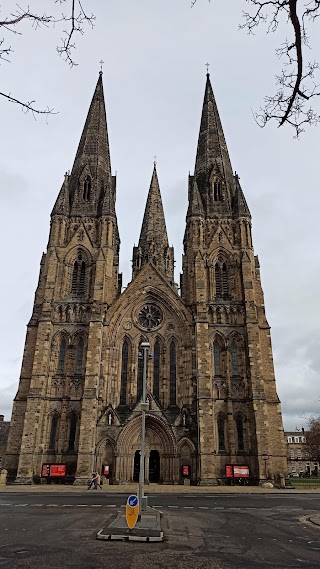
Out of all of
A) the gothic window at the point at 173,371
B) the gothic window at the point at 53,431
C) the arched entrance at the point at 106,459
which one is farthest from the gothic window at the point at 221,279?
the gothic window at the point at 53,431

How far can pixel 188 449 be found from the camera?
101 ft

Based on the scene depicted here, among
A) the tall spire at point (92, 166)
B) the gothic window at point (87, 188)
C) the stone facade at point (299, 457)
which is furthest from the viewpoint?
the stone facade at point (299, 457)

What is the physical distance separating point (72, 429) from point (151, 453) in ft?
20.1

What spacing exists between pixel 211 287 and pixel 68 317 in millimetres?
12372

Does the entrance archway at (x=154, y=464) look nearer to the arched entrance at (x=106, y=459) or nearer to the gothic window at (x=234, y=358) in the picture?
the arched entrance at (x=106, y=459)

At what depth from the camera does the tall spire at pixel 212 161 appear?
42.4 metres

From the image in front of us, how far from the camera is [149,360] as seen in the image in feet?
107

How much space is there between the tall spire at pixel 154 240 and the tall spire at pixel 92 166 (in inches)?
358

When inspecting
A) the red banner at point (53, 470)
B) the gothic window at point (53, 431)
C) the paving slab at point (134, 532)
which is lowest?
the paving slab at point (134, 532)

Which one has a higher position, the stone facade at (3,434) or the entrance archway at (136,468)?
the stone facade at (3,434)

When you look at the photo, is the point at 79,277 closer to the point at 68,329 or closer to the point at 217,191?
the point at 68,329

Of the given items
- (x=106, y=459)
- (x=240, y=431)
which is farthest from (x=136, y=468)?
(x=240, y=431)

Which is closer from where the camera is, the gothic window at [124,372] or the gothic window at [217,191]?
the gothic window at [124,372]

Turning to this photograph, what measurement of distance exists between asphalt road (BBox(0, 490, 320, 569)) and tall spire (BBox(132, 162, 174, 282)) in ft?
115
